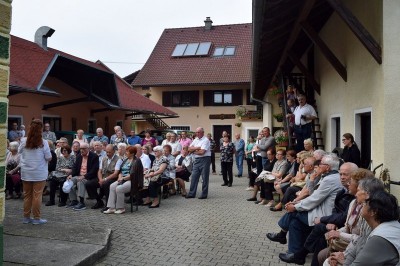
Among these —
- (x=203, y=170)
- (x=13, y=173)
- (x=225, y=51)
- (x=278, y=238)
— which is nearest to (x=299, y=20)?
(x=278, y=238)

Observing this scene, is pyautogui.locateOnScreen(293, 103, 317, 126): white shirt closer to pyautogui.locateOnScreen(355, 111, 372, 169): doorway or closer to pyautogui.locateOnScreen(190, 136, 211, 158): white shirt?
pyautogui.locateOnScreen(355, 111, 372, 169): doorway

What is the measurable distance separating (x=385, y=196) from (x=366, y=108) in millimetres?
4069

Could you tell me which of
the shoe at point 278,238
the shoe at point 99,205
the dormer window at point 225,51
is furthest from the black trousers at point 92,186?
the dormer window at point 225,51

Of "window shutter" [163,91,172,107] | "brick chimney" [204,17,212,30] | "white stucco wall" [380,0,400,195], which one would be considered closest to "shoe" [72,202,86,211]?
"white stucco wall" [380,0,400,195]

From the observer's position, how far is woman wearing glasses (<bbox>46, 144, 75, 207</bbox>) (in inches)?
352

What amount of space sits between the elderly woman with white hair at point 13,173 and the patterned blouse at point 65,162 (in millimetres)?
1041

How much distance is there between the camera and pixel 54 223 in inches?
266

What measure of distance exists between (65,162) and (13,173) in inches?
53.6

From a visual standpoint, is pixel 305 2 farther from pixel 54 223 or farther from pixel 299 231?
pixel 54 223

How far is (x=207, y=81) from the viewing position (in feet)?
93.1

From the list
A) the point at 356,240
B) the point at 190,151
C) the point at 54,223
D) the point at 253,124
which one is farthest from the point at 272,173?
the point at 253,124

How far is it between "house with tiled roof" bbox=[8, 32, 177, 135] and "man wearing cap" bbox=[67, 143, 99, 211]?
12.4ft

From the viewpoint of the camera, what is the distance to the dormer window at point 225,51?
30578 millimetres

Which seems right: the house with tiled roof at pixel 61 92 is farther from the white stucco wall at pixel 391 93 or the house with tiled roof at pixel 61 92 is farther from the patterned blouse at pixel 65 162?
the white stucco wall at pixel 391 93
